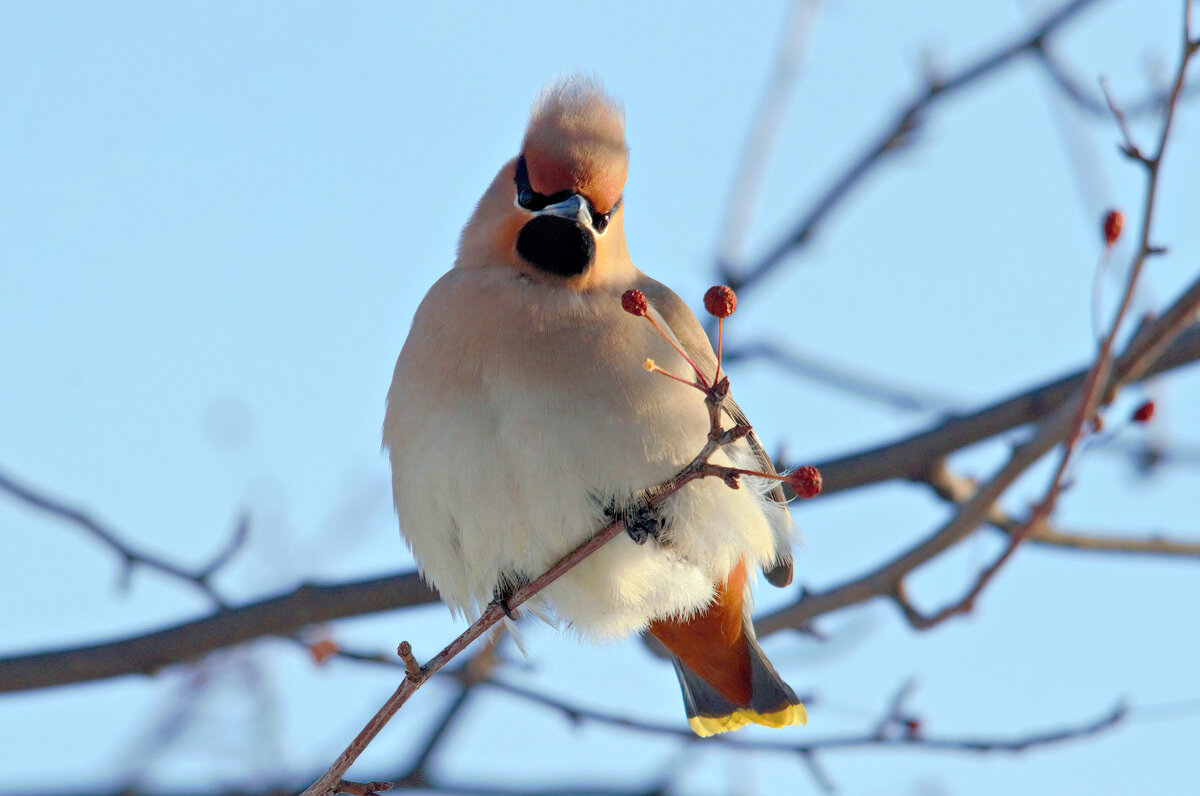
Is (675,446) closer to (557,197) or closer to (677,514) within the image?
(677,514)

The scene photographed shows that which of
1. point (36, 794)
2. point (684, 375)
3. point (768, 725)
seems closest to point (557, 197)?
point (684, 375)

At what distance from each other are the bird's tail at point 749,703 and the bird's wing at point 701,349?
0.77 ft

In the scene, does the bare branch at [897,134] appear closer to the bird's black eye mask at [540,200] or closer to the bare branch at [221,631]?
the bird's black eye mask at [540,200]

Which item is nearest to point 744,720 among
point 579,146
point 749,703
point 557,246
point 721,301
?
point 749,703

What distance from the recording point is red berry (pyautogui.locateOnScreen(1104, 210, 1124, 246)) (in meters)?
3.06

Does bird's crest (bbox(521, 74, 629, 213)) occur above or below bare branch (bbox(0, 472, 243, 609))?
above

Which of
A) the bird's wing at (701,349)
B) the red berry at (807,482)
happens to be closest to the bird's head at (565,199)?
the bird's wing at (701,349)

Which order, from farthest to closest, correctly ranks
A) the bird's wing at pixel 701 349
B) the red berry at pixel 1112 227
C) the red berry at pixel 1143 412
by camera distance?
the bird's wing at pixel 701 349, the red berry at pixel 1143 412, the red berry at pixel 1112 227

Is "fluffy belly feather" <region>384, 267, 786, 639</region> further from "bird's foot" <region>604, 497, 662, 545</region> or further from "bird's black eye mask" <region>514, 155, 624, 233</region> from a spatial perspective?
"bird's black eye mask" <region>514, 155, 624, 233</region>

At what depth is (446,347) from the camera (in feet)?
12.9

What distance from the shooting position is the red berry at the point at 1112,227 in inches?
121

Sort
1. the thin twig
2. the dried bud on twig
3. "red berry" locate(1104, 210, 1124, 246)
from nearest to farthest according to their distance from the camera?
the thin twig → "red berry" locate(1104, 210, 1124, 246) → the dried bud on twig

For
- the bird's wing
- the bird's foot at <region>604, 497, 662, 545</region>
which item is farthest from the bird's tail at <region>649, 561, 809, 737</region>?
the bird's foot at <region>604, 497, 662, 545</region>

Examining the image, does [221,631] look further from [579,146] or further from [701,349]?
[579,146]
